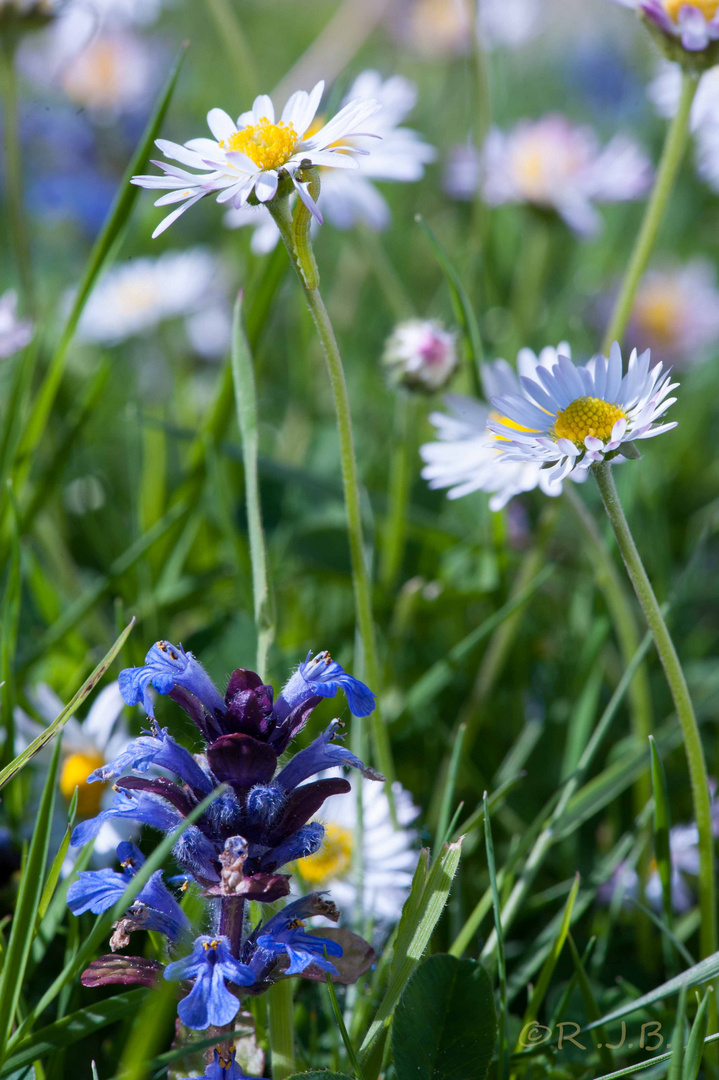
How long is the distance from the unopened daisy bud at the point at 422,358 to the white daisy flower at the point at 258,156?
13.7 inches

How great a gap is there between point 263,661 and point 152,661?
0.11 meters

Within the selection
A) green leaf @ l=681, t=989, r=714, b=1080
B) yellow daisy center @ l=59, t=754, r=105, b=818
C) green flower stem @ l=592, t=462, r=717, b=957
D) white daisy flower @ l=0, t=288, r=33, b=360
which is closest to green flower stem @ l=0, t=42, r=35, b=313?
white daisy flower @ l=0, t=288, r=33, b=360

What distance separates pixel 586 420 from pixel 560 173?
3.22ft

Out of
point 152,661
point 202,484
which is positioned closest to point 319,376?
point 202,484

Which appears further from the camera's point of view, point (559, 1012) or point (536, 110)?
point (536, 110)

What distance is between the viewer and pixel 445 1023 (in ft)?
1.65

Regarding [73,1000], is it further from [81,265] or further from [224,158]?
[81,265]

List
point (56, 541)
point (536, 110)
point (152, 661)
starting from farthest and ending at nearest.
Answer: point (536, 110)
point (56, 541)
point (152, 661)

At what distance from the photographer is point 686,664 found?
40.0 inches

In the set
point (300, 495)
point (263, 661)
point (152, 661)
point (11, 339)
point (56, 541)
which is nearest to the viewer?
point (152, 661)

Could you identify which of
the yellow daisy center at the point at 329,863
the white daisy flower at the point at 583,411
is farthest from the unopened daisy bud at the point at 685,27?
the yellow daisy center at the point at 329,863

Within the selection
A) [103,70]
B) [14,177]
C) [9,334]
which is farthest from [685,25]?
[103,70]

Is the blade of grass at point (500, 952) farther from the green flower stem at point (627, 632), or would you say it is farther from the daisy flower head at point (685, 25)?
the daisy flower head at point (685, 25)

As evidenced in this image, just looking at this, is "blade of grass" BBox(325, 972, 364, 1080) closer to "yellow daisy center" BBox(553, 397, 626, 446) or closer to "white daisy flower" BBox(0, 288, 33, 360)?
"yellow daisy center" BBox(553, 397, 626, 446)
